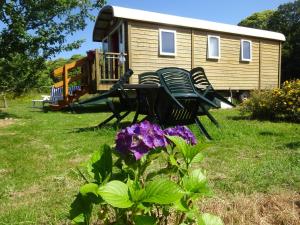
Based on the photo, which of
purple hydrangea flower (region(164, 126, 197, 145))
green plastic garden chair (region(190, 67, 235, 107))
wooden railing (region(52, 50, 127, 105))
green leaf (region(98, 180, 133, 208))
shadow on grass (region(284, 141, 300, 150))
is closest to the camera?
green leaf (region(98, 180, 133, 208))

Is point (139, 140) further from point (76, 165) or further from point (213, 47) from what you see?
point (213, 47)

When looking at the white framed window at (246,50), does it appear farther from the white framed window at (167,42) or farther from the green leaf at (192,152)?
the green leaf at (192,152)

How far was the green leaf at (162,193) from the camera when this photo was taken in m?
1.35

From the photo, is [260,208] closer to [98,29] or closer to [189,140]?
[189,140]

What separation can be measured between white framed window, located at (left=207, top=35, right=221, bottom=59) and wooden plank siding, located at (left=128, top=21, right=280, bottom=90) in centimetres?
16

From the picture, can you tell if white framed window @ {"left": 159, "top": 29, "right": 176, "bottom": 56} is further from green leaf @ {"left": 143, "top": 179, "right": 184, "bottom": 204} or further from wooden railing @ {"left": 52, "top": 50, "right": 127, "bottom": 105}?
green leaf @ {"left": 143, "top": 179, "right": 184, "bottom": 204}

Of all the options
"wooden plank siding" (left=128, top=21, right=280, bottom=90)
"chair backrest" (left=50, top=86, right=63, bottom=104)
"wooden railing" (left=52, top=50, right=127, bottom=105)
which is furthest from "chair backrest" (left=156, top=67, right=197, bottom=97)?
"chair backrest" (left=50, top=86, right=63, bottom=104)

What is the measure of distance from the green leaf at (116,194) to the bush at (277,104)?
29.1 ft

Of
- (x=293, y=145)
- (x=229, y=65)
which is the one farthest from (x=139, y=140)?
(x=229, y=65)

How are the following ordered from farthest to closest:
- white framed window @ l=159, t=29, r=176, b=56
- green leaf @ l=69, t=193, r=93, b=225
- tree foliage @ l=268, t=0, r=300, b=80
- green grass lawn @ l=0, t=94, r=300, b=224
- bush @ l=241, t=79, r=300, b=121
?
tree foliage @ l=268, t=0, r=300, b=80, white framed window @ l=159, t=29, r=176, b=56, bush @ l=241, t=79, r=300, b=121, green grass lawn @ l=0, t=94, r=300, b=224, green leaf @ l=69, t=193, r=93, b=225

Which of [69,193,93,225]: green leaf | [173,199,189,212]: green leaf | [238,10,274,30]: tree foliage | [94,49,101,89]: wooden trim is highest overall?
[238,10,274,30]: tree foliage

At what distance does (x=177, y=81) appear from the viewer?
6.55 m

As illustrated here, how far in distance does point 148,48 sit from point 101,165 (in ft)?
42.2

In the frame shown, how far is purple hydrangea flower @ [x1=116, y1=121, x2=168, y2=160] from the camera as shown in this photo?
5.26ft
